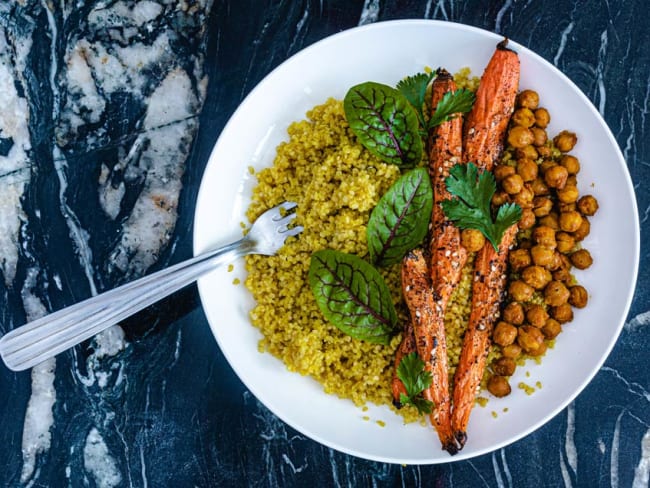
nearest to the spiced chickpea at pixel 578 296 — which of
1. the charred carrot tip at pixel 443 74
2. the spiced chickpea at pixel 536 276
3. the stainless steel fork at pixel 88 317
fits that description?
the spiced chickpea at pixel 536 276

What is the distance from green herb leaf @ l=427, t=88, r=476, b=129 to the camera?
71.4 inches

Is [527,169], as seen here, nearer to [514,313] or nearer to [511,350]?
[514,313]

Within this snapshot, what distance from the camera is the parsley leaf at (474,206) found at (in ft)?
5.85

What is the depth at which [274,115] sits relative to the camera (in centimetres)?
199

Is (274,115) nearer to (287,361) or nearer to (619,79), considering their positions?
(287,361)

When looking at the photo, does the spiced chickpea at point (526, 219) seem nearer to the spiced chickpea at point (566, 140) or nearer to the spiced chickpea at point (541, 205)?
the spiced chickpea at point (541, 205)

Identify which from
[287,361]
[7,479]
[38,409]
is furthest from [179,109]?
[7,479]

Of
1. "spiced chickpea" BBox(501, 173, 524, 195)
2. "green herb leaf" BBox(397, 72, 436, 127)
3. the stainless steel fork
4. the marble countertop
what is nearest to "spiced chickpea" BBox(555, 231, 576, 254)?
"spiced chickpea" BBox(501, 173, 524, 195)

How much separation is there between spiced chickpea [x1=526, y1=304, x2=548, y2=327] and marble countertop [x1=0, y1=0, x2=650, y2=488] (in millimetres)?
473

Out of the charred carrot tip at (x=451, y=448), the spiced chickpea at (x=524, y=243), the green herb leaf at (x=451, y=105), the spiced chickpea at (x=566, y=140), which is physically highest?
the green herb leaf at (x=451, y=105)

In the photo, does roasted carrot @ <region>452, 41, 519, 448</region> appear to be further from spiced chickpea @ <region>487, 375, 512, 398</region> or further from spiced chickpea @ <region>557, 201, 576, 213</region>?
spiced chickpea @ <region>557, 201, 576, 213</region>

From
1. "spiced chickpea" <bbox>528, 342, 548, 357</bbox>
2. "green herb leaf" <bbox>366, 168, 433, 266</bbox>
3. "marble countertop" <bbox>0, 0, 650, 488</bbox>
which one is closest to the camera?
"green herb leaf" <bbox>366, 168, 433, 266</bbox>

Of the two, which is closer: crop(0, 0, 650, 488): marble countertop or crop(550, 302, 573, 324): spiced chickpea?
crop(550, 302, 573, 324): spiced chickpea

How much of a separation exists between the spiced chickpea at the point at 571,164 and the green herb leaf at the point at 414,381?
29.8 inches
